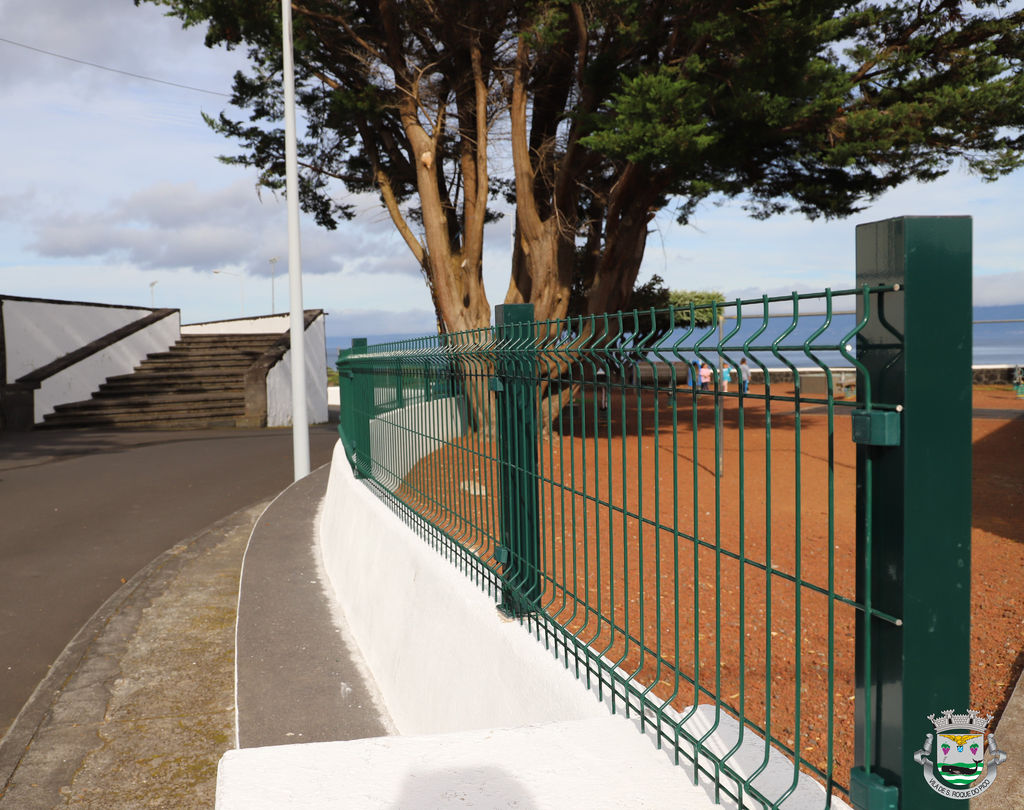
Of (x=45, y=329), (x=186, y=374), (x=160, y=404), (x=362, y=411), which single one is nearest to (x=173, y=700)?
(x=362, y=411)

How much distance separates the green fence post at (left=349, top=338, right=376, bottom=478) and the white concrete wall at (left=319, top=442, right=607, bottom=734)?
0.99 m

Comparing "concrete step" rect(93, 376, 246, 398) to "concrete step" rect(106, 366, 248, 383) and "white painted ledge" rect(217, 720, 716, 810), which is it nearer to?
"concrete step" rect(106, 366, 248, 383)

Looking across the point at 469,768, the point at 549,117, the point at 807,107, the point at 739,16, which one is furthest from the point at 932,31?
the point at 469,768

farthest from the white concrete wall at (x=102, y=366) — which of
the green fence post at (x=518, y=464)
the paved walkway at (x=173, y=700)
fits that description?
the green fence post at (x=518, y=464)

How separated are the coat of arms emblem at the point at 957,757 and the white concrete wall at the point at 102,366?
22.1 meters

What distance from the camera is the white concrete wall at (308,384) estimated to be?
21281mm

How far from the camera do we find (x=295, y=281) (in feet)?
40.4

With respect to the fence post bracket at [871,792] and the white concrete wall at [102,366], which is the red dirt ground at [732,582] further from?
the white concrete wall at [102,366]

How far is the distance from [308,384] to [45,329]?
664cm

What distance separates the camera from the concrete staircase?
68.1 feet

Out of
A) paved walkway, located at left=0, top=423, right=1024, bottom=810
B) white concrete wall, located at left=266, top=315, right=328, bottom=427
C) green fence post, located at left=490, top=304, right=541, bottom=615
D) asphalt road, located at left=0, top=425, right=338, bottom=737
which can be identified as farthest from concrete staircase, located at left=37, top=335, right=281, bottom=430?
green fence post, located at left=490, top=304, right=541, bottom=615

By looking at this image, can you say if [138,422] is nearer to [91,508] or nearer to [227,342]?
[227,342]

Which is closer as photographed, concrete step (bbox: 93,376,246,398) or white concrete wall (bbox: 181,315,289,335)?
concrete step (bbox: 93,376,246,398)

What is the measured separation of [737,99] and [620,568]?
5938 millimetres
